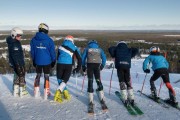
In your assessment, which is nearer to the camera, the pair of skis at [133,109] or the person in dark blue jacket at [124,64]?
the pair of skis at [133,109]

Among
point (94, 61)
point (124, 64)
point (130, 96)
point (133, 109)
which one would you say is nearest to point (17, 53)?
point (94, 61)

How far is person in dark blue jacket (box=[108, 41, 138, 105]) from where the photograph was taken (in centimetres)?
788

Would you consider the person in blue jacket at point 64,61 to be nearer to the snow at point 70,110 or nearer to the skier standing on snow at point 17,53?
the snow at point 70,110

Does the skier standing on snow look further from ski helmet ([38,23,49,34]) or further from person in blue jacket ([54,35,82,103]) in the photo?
person in blue jacket ([54,35,82,103])

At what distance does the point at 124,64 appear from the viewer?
7.94 metres

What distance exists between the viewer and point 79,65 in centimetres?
807

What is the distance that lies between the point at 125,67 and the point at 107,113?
1.58 m

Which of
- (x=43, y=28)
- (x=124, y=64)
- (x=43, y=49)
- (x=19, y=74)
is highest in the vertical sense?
(x=43, y=28)

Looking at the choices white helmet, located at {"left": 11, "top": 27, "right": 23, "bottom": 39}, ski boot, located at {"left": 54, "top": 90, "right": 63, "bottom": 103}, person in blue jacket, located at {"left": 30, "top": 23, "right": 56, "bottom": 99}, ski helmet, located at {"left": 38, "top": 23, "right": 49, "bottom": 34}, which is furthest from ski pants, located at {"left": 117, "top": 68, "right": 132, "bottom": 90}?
white helmet, located at {"left": 11, "top": 27, "right": 23, "bottom": 39}

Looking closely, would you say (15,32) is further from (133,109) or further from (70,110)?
(133,109)

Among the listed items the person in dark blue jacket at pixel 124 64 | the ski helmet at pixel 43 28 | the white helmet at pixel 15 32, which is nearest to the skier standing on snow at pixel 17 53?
the white helmet at pixel 15 32

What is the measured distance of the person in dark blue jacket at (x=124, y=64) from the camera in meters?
7.88

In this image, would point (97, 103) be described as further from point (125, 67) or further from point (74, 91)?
point (74, 91)

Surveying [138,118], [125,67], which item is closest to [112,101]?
[125,67]
